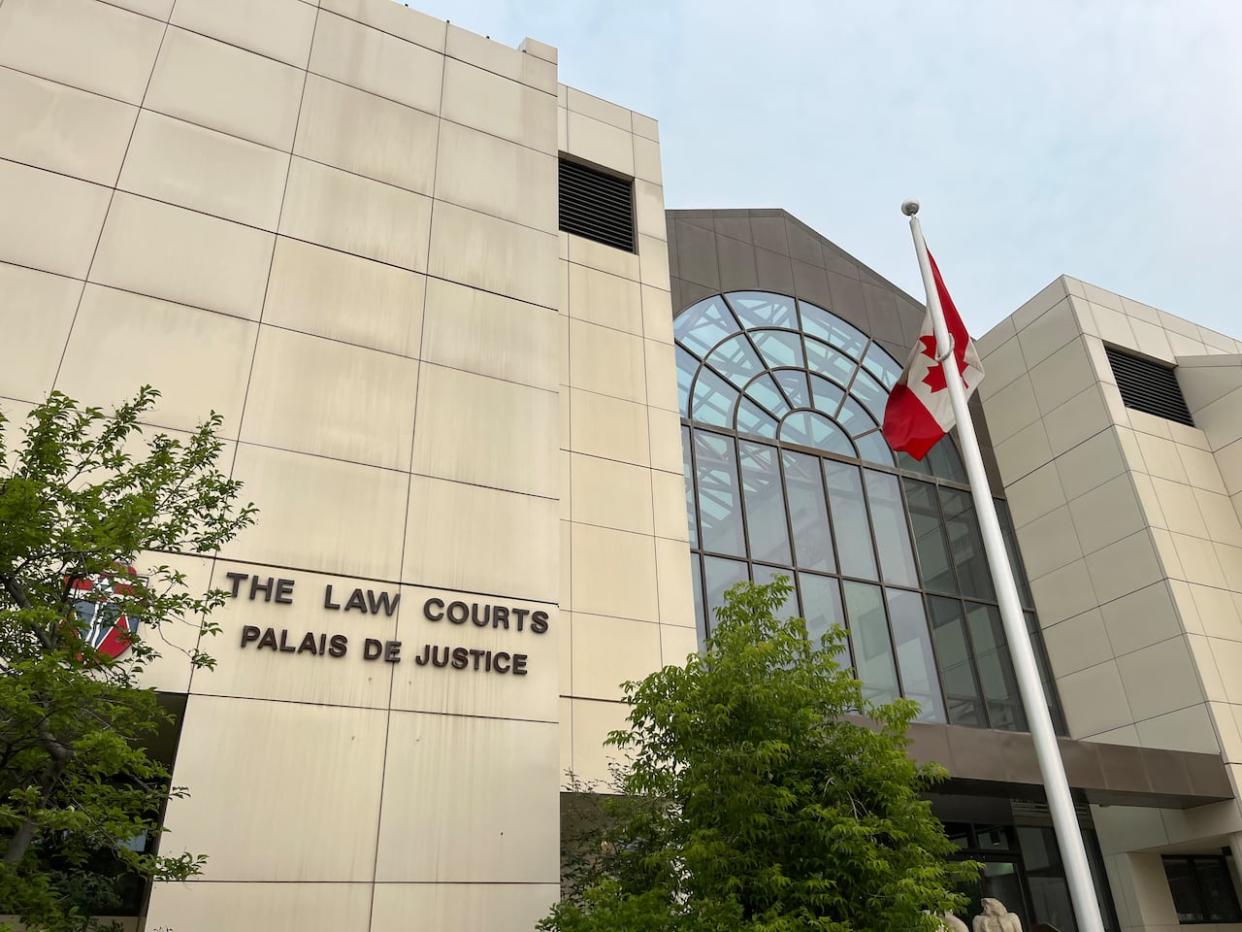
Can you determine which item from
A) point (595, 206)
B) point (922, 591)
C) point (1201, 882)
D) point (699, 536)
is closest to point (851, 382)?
point (922, 591)

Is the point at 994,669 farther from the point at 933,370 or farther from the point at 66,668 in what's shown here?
the point at 66,668

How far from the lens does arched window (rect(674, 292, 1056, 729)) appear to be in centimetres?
1991

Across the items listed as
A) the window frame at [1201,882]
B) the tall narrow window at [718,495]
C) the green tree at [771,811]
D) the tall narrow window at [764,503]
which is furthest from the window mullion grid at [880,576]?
the green tree at [771,811]

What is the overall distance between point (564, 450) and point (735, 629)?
6.85 m

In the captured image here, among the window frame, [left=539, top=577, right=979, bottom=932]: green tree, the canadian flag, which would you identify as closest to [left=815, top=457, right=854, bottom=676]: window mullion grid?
the canadian flag

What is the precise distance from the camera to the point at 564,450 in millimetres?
16625

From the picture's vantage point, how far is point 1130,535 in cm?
2264

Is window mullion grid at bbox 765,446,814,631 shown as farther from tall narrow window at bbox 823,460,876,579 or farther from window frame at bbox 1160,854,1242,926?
window frame at bbox 1160,854,1242,926

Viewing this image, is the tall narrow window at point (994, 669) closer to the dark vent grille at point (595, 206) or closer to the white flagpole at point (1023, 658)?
the white flagpole at point (1023, 658)

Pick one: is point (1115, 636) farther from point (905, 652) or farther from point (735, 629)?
point (735, 629)

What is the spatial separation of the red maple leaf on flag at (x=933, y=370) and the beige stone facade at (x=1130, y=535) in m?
11.2

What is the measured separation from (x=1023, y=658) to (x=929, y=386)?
15.3 ft

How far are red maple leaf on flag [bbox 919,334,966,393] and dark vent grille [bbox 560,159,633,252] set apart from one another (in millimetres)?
7651

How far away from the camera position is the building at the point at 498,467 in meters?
11.6
